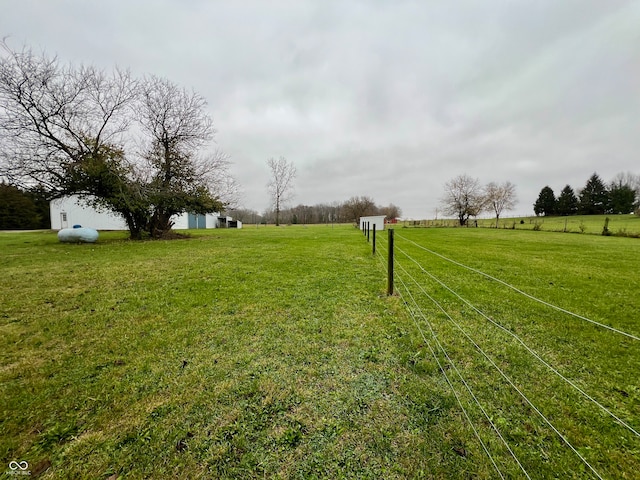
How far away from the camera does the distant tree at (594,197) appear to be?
1822 inches

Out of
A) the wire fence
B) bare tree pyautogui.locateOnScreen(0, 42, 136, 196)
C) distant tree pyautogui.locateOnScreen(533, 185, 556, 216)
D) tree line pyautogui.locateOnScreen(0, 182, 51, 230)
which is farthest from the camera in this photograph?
distant tree pyautogui.locateOnScreen(533, 185, 556, 216)

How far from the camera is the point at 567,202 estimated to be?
49250 mm

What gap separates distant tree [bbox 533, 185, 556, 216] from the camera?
169 feet

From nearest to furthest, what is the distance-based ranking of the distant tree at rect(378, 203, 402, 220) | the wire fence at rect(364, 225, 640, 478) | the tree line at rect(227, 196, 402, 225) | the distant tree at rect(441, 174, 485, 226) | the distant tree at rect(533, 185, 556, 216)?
the wire fence at rect(364, 225, 640, 478)
the distant tree at rect(441, 174, 485, 226)
the distant tree at rect(533, 185, 556, 216)
the distant tree at rect(378, 203, 402, 220)
the tree line at rect(227, 196, 402, 225)

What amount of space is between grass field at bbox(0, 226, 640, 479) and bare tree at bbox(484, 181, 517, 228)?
1833 inches

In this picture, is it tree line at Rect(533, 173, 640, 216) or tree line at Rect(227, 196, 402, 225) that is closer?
tree line at Rect(533, 173, 640, 216)

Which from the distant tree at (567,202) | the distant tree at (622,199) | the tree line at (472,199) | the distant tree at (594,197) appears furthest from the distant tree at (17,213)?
the distant tree at (622,199)

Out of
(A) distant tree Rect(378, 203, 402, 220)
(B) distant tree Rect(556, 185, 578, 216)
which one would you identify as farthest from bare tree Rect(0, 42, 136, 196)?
(B) distant tree Rect(556, 185, 578, 216)

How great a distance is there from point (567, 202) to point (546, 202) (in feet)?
10.7

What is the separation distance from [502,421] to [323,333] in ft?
6.56

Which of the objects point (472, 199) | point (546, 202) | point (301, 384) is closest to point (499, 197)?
point (472, 199)

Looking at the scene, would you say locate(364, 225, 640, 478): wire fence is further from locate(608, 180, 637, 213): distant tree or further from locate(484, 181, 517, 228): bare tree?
locate(608, 180, 637, 213): distant tree

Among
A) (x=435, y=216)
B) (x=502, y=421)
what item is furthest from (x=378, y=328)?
(x=435, y=216)

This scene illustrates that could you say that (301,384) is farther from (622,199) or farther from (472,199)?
(622,199)
